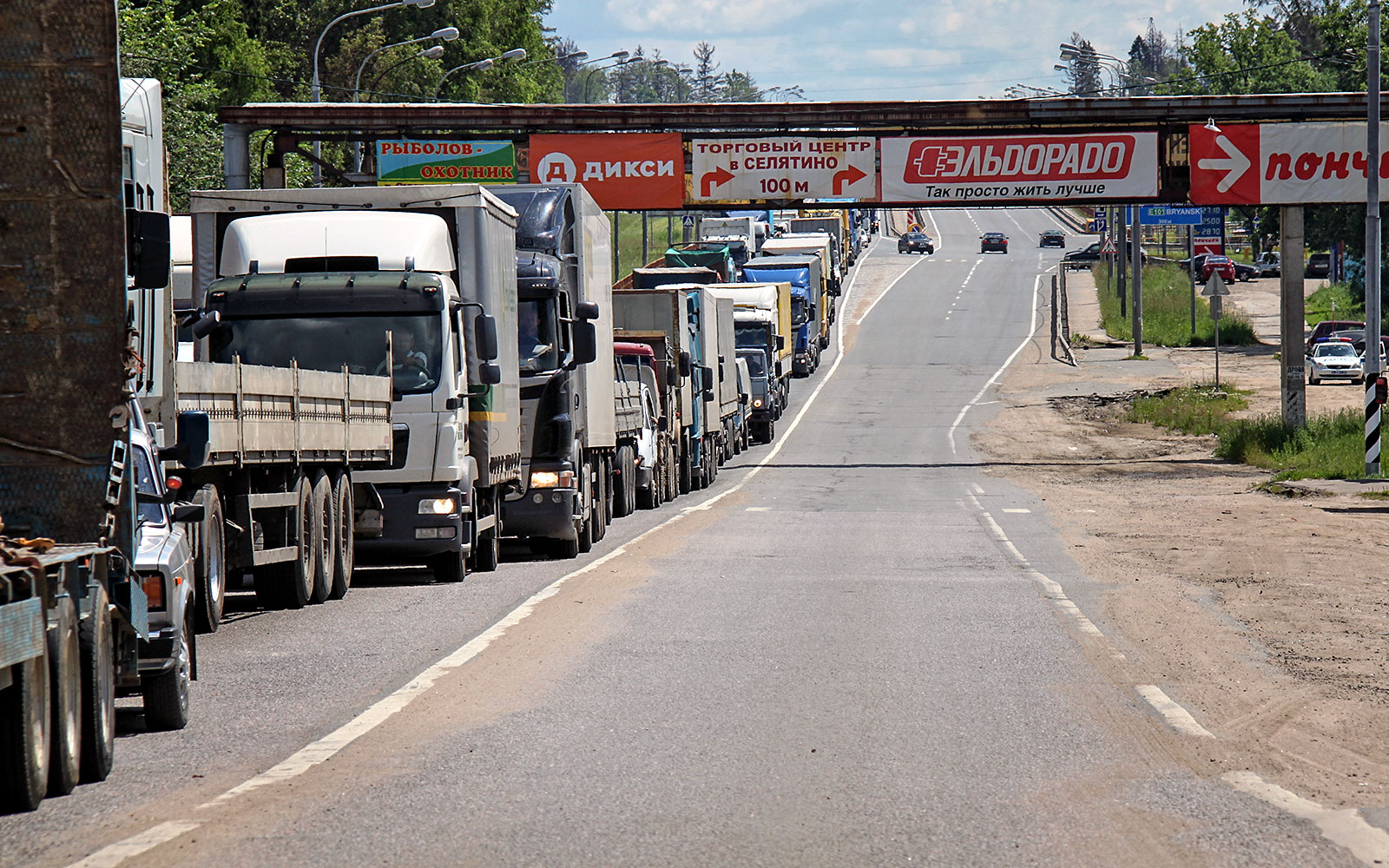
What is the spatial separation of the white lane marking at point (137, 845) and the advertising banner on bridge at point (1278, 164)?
1221 inches

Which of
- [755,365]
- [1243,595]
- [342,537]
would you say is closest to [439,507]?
[342,537]

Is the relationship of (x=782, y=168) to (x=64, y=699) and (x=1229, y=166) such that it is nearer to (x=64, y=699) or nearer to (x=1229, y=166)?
(x=1229, y=166)

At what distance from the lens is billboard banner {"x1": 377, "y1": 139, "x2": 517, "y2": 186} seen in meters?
35.4

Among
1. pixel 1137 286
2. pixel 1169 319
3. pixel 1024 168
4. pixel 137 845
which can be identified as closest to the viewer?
pixel 137 845

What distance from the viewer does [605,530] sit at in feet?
75.7

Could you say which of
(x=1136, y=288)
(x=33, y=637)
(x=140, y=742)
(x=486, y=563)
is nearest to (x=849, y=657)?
(x=140, y=742)

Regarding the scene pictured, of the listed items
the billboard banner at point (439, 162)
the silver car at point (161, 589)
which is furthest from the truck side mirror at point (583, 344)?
the billboard banner at point (439, 162)

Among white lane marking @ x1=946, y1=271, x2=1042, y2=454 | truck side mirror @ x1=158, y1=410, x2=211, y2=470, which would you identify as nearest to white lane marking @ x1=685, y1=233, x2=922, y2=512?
white lane marking @ x1=946, y1=271, x2=1042, y2=454

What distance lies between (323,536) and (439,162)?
2220 cm

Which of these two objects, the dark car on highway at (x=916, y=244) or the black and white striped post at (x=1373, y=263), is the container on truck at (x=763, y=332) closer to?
the black and white striped post at (x=1373, y=263)

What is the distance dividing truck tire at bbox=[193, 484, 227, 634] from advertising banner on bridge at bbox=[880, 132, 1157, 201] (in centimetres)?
2381

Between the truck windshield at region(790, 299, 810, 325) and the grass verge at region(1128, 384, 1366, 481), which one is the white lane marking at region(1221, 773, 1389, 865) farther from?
the truck windshield at region(790, 299, 810, 325)

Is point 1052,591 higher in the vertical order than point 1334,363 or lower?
lower

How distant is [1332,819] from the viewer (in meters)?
6.64
